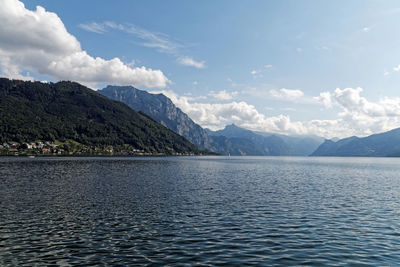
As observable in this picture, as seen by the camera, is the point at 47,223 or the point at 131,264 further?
the point at 47,223

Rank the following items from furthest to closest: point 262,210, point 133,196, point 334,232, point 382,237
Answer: point 133,196, point 262,210, point 334,232, point 382,237

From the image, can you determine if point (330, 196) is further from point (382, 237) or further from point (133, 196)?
point (133, 196)

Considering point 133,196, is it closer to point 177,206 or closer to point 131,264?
point 177,206

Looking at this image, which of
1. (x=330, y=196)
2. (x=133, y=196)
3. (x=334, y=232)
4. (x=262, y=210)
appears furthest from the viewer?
(x=330, y=196)

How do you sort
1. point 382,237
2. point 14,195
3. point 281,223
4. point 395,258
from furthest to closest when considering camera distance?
1. point 14,195
2. point 281,223
3. point 382,237
4. point 395,258

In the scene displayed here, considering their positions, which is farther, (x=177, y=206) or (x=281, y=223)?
(x=177, y=206)

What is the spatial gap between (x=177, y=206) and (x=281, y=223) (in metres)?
19.3

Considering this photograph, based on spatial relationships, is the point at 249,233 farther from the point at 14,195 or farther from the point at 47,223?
the point at 14,195

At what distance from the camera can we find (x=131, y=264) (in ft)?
73.8

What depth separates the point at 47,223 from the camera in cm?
3494

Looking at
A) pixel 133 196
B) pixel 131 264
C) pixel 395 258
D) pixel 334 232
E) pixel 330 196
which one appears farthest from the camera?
pixel 330 196

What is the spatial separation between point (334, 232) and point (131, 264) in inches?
1010

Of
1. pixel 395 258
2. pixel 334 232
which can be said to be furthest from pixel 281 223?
pixel 395 258

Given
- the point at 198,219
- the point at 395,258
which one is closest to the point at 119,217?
the point at 198,219
